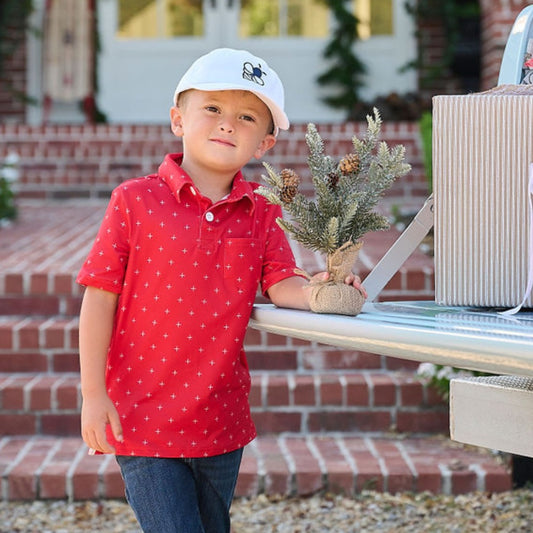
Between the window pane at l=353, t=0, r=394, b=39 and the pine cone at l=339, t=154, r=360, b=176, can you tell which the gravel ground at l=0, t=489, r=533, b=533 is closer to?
the pine cone at l=339, t=154, r=360, b=176

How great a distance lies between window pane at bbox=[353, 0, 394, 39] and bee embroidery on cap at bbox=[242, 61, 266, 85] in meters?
6.78

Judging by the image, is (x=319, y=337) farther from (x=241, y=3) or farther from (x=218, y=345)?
(x=241, y=3)

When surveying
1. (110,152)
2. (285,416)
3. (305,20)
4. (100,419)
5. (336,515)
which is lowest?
(336,515)

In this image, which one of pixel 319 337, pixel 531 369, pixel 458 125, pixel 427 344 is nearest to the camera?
pixel 531 369

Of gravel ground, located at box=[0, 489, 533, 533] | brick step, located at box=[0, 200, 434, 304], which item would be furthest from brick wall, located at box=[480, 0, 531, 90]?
gravel ground, located at box=[0, 489, 533, 533]

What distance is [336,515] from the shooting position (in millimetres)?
2793

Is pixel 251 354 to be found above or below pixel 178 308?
below

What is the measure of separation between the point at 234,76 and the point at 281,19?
6832mm

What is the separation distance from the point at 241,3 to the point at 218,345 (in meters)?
6.98

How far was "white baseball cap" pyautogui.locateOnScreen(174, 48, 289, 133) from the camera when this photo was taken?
1599mm

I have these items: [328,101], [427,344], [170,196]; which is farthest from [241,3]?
[427,344]

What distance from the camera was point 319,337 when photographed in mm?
1250

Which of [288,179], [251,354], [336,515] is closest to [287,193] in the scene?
[288,179]

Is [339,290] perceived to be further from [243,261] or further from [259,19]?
[259,19]
